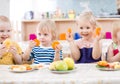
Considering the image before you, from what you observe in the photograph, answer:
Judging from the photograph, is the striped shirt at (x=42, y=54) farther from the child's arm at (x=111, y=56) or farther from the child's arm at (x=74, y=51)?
the child's arm at (x=111, y=56)

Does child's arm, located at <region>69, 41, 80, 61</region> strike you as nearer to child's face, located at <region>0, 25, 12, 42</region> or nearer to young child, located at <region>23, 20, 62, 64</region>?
young child, located at <region>23, 20, 62, 64</region>

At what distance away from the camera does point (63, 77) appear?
116 cm

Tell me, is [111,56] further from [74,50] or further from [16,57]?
[16,57]

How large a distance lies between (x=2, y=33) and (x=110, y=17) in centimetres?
285

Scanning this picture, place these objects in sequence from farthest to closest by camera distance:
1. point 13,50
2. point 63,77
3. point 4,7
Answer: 1. point 4,7
2. point 13,50
3. point 63,77

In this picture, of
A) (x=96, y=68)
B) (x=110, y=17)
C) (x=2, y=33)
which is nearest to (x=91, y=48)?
(x=96, y=68)

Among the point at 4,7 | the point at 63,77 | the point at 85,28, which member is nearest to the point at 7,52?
the point at 85,28

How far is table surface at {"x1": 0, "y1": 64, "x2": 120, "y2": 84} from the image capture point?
1.11 meters

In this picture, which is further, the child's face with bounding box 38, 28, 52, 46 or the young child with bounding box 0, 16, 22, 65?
the child's face with bounding box 38, 28, 52, 46

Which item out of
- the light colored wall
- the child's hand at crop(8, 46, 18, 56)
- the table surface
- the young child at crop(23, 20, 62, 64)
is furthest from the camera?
the light colored wall

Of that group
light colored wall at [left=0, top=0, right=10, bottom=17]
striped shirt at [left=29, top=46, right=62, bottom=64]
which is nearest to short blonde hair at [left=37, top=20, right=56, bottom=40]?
striped shirt at [left=29, top=46, right=62, bottom=64]

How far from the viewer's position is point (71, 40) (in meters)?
1.72

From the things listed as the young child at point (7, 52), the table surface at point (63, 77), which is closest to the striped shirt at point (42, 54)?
the young child at point (7, 52)

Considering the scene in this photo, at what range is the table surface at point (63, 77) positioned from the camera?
43.8 inches
